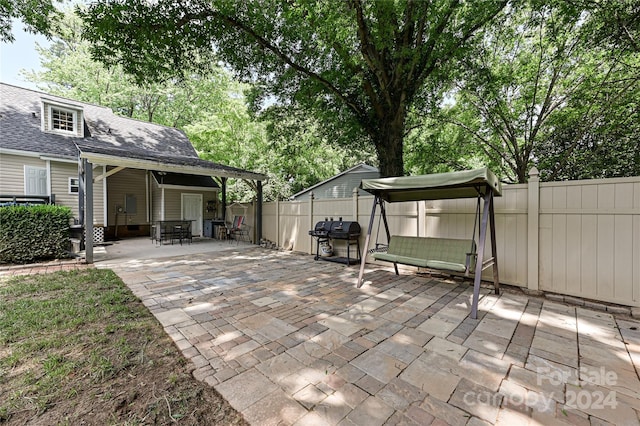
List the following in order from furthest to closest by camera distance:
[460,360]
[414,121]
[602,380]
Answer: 1. [414,121]
2. [460,360]
3. [602,380]

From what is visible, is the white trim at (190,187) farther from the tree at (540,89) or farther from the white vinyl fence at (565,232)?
the tree at (540,89)

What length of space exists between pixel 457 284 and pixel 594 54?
8.03 metres

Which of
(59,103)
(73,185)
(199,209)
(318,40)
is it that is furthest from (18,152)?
(318,40)

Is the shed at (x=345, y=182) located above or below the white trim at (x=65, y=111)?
below

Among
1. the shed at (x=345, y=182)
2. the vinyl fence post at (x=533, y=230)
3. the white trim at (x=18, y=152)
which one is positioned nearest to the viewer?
the vinyl fence post at (x=533, y=230)

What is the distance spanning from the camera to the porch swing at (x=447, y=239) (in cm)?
338

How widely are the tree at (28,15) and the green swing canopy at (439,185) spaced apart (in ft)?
29.6

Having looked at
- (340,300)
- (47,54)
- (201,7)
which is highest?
(47,54)

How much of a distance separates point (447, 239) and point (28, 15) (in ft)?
35.7

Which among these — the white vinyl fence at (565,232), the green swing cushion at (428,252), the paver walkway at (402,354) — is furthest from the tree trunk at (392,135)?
the paver walkway at (402,354)

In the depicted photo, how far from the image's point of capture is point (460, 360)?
2.21m

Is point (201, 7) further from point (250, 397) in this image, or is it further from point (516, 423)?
point (516, 423)

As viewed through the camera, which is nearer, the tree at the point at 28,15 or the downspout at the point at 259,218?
the tree at the point at 28,15

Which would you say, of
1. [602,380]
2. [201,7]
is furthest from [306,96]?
[602,380]
